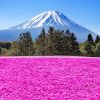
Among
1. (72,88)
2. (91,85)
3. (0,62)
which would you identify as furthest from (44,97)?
(0,62)

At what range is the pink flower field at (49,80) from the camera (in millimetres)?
14477

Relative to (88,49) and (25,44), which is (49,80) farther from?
(88,49)

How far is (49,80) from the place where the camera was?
56.1 ft

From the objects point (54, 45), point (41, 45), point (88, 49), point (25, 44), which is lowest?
point (88, 49)

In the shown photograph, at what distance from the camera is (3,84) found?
16125 mm

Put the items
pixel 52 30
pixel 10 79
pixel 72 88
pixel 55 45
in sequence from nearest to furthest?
1. pixel 72 88
2. pixel 10 79
3. pixel 55 45
4. pixel 52 30

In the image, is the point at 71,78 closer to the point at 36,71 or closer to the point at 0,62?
the point at 36,71

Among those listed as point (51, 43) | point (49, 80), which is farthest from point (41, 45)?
point (49, 80)

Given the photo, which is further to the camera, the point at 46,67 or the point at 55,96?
the point at 46,67

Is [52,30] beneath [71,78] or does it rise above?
above

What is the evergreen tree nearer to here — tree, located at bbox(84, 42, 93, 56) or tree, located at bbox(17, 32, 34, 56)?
tree, located at bbox(17, 32, 34, 56)

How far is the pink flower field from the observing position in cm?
1448

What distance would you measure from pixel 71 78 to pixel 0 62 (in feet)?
19.3

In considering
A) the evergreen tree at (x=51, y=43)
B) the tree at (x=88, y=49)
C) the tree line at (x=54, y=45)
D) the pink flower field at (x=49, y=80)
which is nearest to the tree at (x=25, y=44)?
the tree line at (x=54, y=45)
